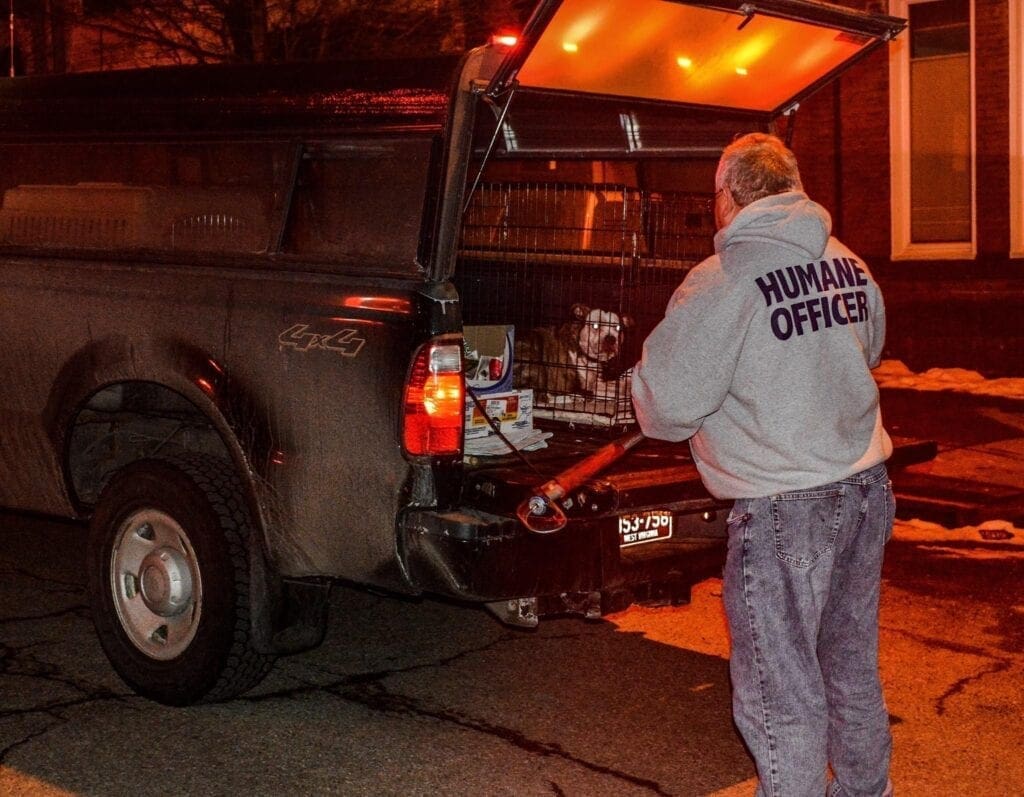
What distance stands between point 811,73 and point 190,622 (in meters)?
3.07

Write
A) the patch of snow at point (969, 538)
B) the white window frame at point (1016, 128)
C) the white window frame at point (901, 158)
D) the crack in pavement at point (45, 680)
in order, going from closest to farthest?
the crack in pavement at point (45, 680) < the patch of snow at point (969, 538) < the white window frame at point (1016, 128) < the white window frame at point (901, 158)

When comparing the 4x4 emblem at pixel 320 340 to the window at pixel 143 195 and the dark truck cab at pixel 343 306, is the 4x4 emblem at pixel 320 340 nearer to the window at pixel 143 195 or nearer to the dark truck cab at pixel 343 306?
the dark truck cab at pixel 343 306

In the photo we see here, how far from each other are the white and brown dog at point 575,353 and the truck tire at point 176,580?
1.45 meters

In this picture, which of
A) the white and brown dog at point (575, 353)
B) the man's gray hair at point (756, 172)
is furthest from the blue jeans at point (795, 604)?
the white and brown dog at point (575, 353)

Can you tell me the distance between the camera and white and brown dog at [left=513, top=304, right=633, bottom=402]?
615 centimetres

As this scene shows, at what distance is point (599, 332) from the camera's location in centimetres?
618

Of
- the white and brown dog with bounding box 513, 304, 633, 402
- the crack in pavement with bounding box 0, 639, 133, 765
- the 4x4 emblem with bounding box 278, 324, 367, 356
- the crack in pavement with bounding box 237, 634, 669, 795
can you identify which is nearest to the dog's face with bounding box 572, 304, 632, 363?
the white and brown dog with bounding box 513, 304, 633, 402

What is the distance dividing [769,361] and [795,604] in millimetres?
602

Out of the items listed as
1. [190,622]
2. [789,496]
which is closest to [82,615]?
[190,622]

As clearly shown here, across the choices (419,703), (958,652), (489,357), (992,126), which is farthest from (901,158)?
(419,703)

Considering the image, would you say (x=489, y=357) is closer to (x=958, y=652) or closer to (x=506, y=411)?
(x=506, y=411)

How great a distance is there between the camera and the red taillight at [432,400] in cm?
469

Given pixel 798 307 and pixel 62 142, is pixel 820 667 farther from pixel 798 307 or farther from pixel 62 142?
pixel 62 142

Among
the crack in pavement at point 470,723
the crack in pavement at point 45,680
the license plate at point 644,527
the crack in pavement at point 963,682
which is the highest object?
the license plate at point 644,527
